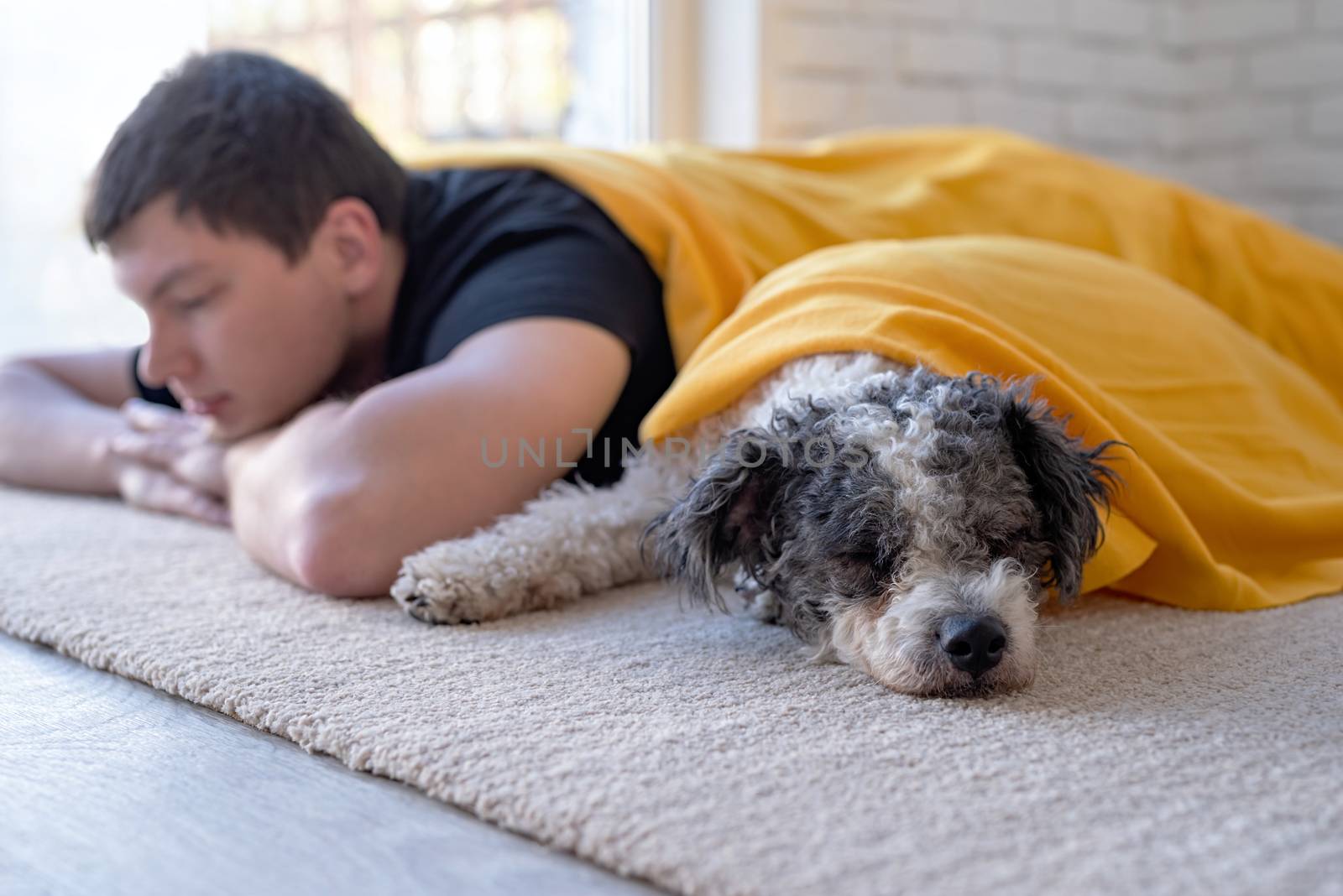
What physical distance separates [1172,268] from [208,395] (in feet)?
7.03

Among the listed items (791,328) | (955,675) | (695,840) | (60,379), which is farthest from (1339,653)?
(60,379)

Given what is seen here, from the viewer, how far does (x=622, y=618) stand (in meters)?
1.81

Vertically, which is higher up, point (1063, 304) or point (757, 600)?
point (1063, 304)

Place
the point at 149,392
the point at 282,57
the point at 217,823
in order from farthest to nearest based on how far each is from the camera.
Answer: the point at 282,57, the point at 149,392, the point at 217,823

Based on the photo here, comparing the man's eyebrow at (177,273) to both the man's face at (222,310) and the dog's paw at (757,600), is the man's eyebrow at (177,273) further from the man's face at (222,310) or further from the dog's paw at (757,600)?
the dog's paw at (757,600)

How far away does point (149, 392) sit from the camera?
9.97 ft

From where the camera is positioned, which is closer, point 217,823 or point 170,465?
point 217,823

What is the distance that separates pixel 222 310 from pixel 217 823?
1.31 meters

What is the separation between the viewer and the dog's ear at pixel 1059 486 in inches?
60.5

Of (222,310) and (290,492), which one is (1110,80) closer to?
(222,310)

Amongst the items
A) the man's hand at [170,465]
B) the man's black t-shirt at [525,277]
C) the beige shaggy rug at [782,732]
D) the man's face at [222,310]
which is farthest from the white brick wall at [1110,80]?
the beige shaggy rug at [782,732]

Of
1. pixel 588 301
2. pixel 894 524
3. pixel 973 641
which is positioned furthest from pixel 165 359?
pixel 973 641

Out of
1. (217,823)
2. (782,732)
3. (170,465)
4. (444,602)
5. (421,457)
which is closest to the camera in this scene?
(217,823)

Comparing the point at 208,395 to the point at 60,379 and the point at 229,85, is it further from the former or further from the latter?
the point at 60,379
